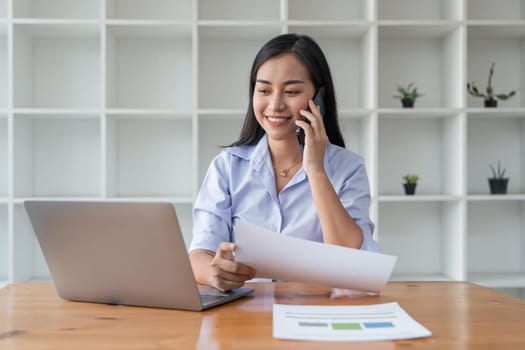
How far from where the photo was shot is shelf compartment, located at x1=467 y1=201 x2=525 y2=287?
336 cm

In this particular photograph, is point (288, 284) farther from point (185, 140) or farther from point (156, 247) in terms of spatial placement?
point (185, 140)

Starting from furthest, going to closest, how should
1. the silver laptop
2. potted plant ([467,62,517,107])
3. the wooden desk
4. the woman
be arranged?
1. potted plant ([467,62,517,107])
2. the woman
3. the silver laptop
4. the wooden desk

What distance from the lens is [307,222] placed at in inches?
76.5

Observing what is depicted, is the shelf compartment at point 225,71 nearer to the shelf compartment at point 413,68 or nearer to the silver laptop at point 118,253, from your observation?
the shelf compartment at point 413,68

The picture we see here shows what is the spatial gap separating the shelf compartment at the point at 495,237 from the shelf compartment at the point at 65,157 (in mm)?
2111

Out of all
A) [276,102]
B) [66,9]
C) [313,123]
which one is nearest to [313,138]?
[313,123]

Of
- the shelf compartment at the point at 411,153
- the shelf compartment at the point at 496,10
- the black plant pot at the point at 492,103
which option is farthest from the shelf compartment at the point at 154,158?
the shelf compartment at the point at 496,10

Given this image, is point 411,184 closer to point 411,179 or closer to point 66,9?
point 411,179

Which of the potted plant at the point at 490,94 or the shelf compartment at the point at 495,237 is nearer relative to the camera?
the potted plant at the point at 490,94

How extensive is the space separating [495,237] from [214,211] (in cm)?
207

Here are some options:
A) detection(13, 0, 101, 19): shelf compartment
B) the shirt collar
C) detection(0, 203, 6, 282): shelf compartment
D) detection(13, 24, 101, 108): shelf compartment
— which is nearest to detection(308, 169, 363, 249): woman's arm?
the shirt collar

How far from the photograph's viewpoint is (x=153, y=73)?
130 inches

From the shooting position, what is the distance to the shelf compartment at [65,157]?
3.26m

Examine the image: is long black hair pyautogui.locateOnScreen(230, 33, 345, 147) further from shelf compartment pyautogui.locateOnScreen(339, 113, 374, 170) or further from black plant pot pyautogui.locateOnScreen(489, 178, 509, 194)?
black plant pot pyautogui.locateOnScreen(489, 178, 509, 194)
